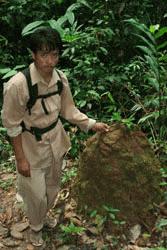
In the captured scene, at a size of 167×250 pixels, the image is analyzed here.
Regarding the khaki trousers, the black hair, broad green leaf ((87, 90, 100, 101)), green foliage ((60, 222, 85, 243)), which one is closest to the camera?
the black hair

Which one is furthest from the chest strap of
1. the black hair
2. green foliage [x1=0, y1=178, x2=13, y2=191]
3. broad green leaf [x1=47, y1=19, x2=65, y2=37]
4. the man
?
broad green leaf [x1=47, y1=19, x2=65, y2=37]

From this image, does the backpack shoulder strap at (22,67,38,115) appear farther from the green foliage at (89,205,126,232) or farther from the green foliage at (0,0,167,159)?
the green foliage at (89,205,126,232)

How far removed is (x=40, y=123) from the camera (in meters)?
3.36

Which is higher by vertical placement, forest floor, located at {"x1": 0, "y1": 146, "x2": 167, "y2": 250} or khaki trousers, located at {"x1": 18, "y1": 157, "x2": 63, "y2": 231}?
khaki trousers, located at {"x1": 18, "y1": 157, "x2": 63, "y2": 231}

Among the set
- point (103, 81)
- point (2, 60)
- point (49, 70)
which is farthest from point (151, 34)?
point (2, 60)

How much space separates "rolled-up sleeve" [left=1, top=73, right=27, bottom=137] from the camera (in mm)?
3064

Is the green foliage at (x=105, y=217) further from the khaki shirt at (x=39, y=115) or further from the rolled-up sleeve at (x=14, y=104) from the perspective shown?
the rolled-up sleeve at (x=14, y=104)

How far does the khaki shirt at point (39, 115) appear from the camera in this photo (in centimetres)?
310

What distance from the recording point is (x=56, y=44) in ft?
9.97

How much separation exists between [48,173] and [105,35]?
2160 millimetres

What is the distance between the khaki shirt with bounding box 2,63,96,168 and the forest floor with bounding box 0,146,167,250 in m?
0.69

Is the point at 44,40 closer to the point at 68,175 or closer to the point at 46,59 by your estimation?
the point at 46,59

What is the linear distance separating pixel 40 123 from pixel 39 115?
0.27 feet

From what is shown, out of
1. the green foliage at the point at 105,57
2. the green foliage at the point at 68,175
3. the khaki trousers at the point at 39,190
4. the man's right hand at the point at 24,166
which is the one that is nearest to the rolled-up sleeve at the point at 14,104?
the man's right hand at the point at 24,166
